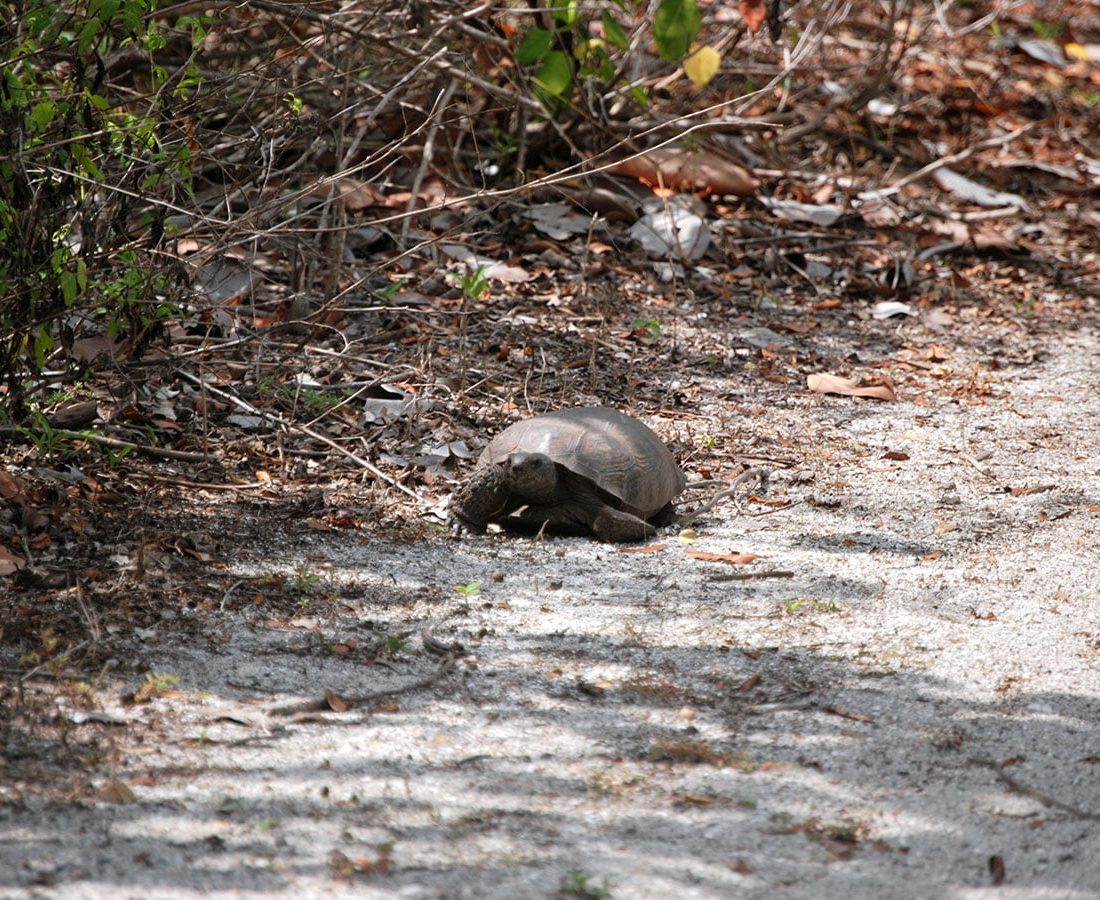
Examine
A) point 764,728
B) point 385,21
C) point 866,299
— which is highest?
point 385,21

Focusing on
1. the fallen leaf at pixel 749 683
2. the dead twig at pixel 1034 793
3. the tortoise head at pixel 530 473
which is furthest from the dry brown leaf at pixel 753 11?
the dead twig at pixel 1034 793

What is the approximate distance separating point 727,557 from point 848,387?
2.25 m

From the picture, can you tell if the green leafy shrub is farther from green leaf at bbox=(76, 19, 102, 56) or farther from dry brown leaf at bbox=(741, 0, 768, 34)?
dry brown leaf at bbox=(741, 0, 768, 34)

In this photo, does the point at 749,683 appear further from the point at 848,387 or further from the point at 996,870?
the point at 848,387

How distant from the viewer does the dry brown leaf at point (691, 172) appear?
312 inches

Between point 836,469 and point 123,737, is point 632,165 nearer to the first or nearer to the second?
point 836,469

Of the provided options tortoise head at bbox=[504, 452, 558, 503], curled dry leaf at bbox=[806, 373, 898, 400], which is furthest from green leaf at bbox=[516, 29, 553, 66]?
tortoise head at bbox=[504, 452, 558, 503]

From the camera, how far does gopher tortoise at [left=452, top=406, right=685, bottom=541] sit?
14.4 feet

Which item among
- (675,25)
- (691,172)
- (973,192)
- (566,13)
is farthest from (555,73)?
(973,192)

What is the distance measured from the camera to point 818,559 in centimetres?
412

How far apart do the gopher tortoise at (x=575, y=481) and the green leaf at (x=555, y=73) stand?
248 cm

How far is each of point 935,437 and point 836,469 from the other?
657 millimetres

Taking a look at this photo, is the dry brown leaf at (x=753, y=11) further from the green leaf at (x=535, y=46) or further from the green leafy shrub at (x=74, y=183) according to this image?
the green leafy shrub at (x=74, y=183)

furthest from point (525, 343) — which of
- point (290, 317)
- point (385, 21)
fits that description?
point (385, 21)
